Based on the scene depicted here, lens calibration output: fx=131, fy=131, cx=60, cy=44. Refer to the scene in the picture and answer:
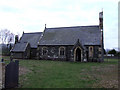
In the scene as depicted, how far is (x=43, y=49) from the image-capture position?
123 ft

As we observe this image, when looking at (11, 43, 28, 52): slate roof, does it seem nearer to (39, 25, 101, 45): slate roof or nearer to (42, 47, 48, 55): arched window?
(39, 25, 101, 45): slate roof

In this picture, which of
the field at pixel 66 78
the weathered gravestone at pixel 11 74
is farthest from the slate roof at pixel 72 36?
the weathered gravestone at pixel 11 74

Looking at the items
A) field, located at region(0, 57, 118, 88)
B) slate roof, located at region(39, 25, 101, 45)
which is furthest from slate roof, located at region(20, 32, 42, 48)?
field, located at region(0, 57, 118, 88)

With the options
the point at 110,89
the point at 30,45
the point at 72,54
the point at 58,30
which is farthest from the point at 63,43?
the point at 110,89

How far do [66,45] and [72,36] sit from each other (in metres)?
3.48

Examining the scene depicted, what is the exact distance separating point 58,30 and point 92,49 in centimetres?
1308

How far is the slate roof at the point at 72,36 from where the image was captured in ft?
111

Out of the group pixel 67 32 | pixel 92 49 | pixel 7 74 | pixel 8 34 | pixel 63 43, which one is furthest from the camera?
pixel 8 34

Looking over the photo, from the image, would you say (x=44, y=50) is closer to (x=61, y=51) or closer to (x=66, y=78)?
(x=61, y=51)

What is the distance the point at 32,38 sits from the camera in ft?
140

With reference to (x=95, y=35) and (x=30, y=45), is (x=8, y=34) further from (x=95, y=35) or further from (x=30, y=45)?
(x=95, y=35)

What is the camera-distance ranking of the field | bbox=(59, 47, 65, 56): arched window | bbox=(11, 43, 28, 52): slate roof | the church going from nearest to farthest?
the field < the church < bbox=(59, 47, 65, 56): arched window < bbox=(11, 43, 28, 52): slate roof

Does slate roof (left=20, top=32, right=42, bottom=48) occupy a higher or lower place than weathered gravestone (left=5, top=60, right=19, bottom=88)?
higher

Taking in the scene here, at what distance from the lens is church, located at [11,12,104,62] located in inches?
1275
